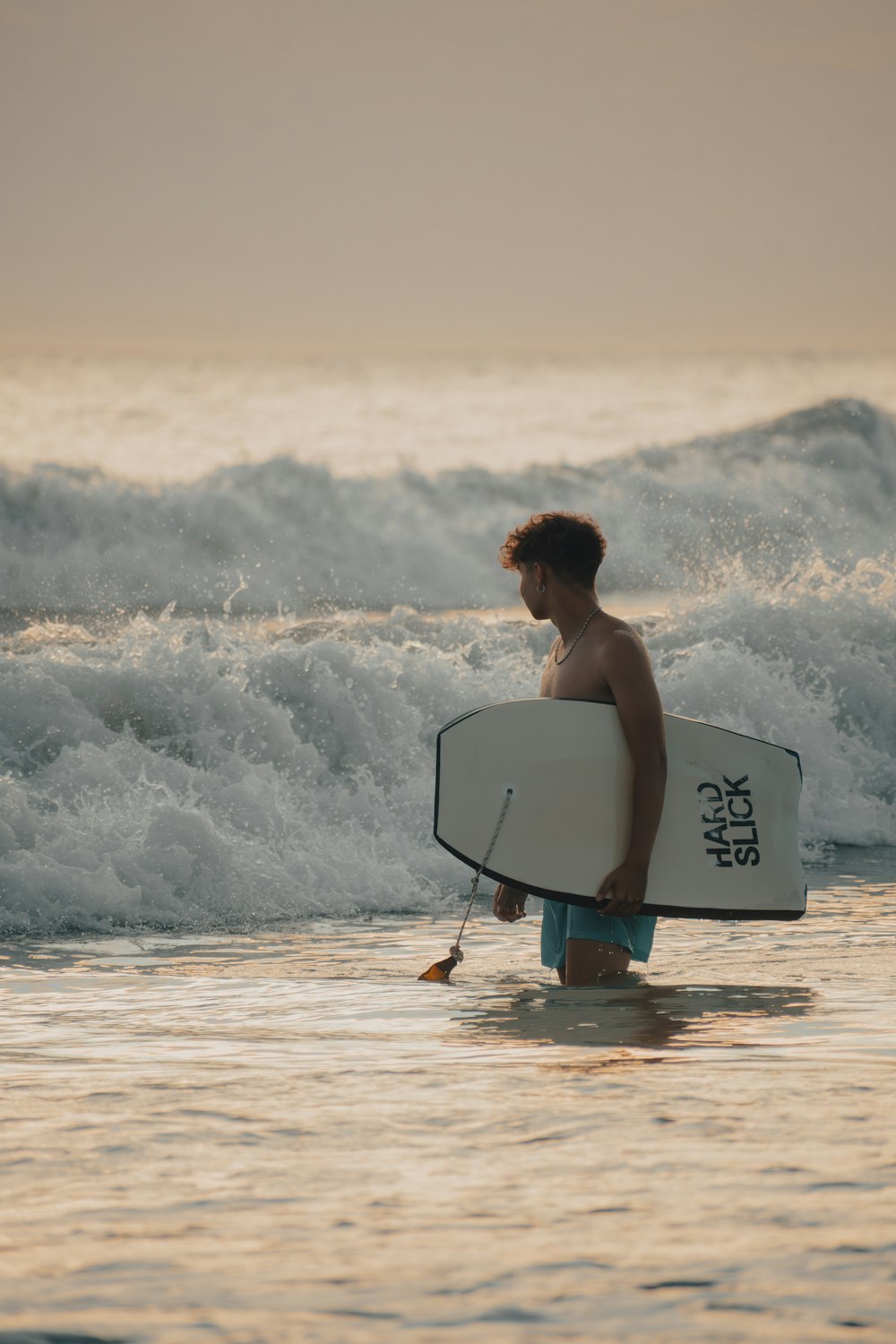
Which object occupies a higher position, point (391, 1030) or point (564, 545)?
point (564, 545)

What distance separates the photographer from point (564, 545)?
3.88 metres

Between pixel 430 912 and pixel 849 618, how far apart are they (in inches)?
301

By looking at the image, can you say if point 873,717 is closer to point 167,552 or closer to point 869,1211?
point 869,1211

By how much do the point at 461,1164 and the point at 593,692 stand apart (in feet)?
5.41

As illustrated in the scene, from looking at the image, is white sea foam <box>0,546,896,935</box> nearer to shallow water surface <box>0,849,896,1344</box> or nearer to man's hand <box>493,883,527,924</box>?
shallow water surface <box>0,849,896,1344</box>

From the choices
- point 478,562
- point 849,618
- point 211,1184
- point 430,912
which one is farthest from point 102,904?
point 478,562

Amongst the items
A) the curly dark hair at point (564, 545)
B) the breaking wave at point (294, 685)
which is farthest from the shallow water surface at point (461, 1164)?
the breaking wave at point (294, 685)

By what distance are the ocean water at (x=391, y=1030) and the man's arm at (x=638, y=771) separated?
0.33m

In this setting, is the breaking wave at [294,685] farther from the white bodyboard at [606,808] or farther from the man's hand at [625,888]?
the man's hand at [625,888]

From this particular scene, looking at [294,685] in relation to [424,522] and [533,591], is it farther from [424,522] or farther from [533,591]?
[424,522]

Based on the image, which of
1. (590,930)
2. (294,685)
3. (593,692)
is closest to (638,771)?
(593,692)

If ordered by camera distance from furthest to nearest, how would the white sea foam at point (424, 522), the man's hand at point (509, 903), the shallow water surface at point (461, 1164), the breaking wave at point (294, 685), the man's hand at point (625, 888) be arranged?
the white sea foam at point (424, 522) < the breaking wave at point (294, 685) < the man's hand at point (509, 903) < the man's hand at point (625, 888) < the shallow water surface at point (461, 1164)

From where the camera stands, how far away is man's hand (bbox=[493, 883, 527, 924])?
4.09 meters

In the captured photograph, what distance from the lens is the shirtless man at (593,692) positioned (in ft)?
12.3
